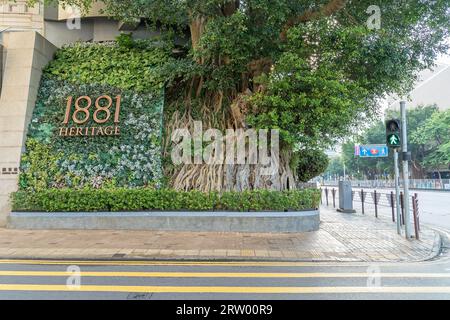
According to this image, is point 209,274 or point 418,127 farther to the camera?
point 418,127

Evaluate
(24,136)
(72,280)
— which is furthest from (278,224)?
(24,136)

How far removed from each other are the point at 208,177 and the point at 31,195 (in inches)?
209

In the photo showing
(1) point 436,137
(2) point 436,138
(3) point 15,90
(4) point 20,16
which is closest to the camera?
(3) point 15,90

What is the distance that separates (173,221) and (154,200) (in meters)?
0.83

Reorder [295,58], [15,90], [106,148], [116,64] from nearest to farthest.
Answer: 1. [295,58]
2. [106,148]
3. [15,90]
4. [116,64]

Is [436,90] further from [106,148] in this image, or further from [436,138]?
[106,148]

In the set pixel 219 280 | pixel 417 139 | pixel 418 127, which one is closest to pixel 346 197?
pixel 219 280

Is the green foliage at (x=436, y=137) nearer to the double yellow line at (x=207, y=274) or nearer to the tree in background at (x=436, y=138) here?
the tree in background at (x=436, y=138)

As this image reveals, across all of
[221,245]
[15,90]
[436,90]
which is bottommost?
[221,245]

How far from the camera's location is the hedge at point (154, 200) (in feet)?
33.5

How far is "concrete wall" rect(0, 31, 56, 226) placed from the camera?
36.2 feet

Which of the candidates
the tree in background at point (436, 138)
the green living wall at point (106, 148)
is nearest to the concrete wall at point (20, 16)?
the green living wall at point (106, 148)

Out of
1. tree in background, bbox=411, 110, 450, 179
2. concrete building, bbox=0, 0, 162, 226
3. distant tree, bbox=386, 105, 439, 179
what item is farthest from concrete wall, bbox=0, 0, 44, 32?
distant tree, bbox=386, 105, 439, 179

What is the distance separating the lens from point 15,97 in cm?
1152
